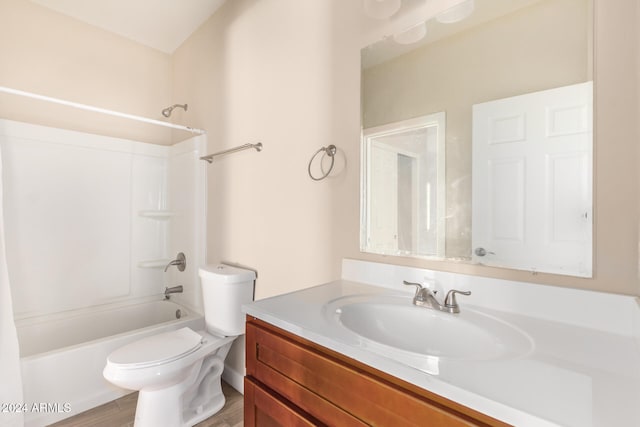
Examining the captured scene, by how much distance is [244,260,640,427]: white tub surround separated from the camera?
0.47 m

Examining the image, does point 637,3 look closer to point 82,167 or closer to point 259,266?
point 259,266

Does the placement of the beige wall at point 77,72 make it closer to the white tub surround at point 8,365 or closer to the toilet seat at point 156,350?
the white tub surround at point 8,365

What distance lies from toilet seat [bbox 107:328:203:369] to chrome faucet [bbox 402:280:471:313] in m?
1.25

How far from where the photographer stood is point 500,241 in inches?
37.7

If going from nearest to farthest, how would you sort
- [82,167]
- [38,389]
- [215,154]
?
1. [38,389]
2. [215,154]
3. [82,167]

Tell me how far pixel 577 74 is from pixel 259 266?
1.62 m

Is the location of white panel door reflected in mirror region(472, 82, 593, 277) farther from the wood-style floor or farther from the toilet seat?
the wood-style floor

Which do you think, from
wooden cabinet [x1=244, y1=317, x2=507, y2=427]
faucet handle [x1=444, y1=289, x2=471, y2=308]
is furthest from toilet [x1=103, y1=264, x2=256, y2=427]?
faucet handle [x1=444, y1=289, x2=471, y2=308]

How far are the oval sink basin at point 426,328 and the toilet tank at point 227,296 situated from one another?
89 centimetres

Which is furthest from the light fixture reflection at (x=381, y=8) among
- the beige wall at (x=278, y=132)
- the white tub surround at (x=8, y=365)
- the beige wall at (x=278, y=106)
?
the white tub surround at (x=8, y=365)

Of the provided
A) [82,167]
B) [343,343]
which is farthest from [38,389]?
[343,343]

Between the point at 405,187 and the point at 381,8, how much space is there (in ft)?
2.54

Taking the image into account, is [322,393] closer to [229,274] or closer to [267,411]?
[267,411]

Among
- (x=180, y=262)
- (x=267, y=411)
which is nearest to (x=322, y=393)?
(x=267, y=411)
